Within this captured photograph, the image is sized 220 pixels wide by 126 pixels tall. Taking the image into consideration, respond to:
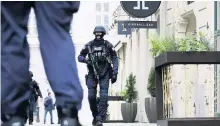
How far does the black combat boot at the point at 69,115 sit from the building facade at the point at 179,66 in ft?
9.66

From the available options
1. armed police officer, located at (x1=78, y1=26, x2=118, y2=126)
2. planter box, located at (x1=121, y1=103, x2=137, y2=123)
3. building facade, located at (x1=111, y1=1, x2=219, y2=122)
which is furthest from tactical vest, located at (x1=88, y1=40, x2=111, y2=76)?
planter box, located at (x1=121, y1=103, x2=137, y2=123)

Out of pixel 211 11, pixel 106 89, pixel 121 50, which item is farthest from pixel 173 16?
pixel 121 50

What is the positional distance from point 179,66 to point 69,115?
345cm

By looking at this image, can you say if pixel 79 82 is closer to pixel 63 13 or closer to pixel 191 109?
pixel 63 13

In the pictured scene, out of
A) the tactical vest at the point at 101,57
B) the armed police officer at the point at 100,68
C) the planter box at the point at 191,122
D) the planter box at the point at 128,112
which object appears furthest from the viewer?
the planter box at the point at 128,112

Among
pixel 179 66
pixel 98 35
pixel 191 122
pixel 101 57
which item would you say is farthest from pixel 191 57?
pixel 101 57

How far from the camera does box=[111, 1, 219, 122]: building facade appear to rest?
5.62 metres

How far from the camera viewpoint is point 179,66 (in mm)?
5422

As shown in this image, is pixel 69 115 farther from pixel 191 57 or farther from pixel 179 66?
pixel 179 66

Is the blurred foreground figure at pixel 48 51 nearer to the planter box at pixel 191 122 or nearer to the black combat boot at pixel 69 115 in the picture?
the black combat boot at pixel 69 115

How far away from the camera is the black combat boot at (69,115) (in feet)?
6.74

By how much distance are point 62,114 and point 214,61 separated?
8.12 feet

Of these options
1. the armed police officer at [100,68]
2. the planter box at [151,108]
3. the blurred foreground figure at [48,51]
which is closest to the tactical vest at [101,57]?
the armed police officer at [100,68]

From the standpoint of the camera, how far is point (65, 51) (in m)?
2.07
